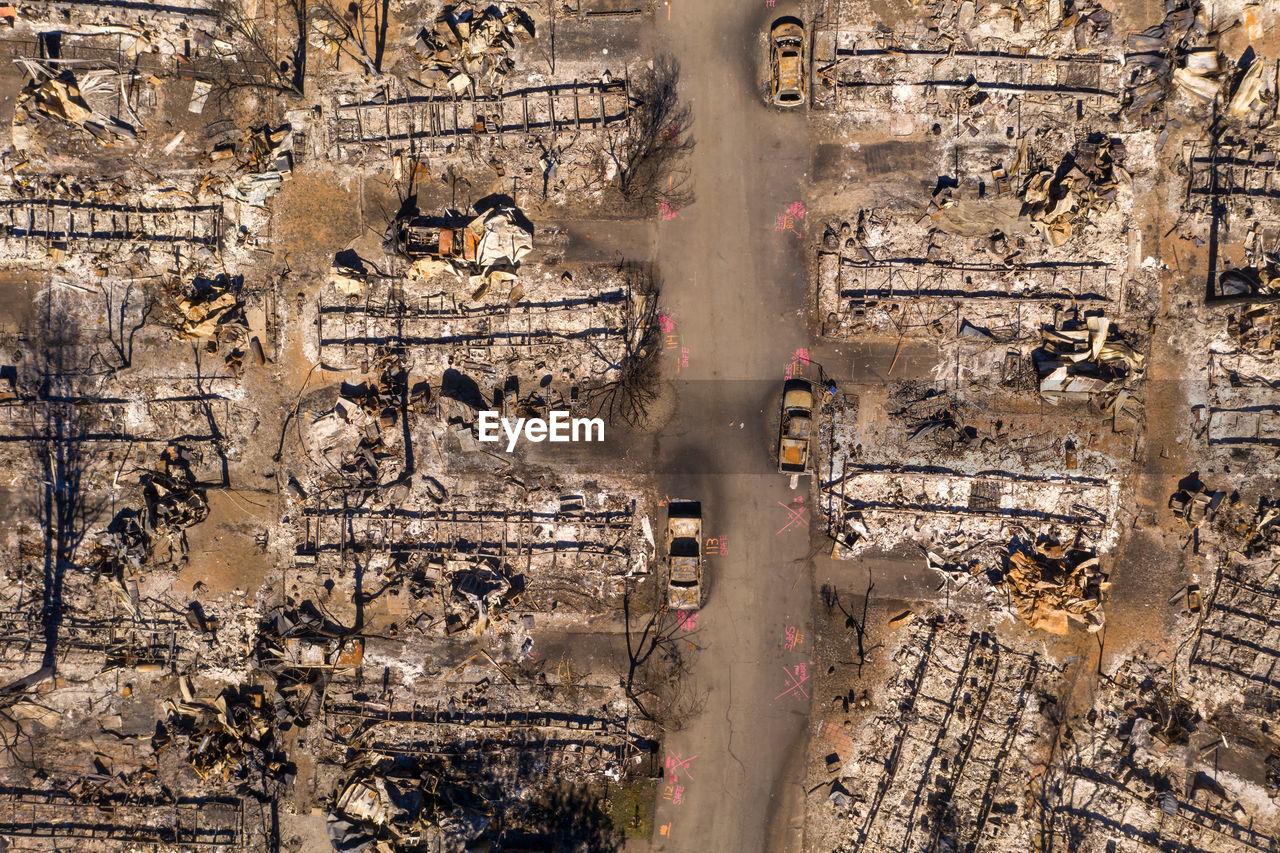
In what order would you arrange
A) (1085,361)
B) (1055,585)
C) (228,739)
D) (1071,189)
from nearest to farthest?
(1071,189)
(1055,585)
(1085,361)
(228,739)

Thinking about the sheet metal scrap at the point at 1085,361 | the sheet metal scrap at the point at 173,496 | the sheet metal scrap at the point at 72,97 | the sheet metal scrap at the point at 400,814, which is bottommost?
the sheet metal scrap at the point at 400,814

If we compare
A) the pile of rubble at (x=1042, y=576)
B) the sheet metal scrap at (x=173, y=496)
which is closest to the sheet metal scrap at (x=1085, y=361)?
the pile of rubble at (x=1042, y=576)

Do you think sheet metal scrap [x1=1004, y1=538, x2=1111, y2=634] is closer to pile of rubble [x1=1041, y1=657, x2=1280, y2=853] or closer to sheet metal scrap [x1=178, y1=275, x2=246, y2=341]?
pile of rubble [x1=1041, y1=657, x2=1280, y2=853]

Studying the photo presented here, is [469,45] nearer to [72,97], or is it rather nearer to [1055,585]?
[72,97]

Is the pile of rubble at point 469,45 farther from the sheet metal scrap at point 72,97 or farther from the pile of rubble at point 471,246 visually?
the sheet metal scrap at point 72,97

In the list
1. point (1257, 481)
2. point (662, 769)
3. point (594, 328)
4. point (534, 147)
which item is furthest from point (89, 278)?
point (1257, 481)

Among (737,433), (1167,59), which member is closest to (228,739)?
(737,433)
